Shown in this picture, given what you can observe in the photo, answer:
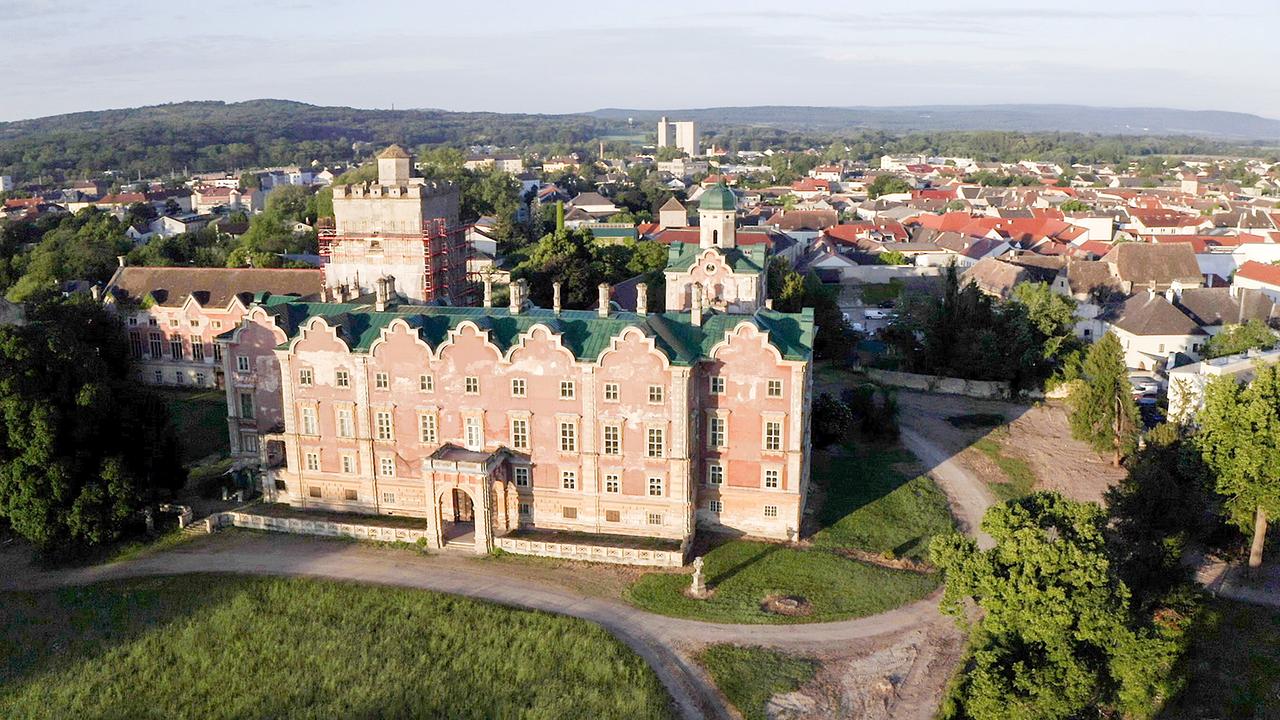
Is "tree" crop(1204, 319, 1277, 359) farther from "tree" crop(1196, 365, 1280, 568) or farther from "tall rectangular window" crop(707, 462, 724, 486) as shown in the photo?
"tall rectangular window" crop(707, 462, 724, 486)

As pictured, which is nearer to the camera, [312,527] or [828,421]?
[312,527]

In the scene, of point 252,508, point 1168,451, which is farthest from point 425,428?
point 1168,451

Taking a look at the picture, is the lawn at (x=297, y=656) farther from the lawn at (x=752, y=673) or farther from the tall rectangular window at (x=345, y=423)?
the tall rectangular window at (x=345, y=423)

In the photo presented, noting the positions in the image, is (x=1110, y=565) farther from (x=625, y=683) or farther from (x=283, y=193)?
(x=283, y=193)

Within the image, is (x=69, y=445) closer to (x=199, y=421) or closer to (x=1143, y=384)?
(x=199, y=421)

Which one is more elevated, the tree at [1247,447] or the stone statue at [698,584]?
the tree at [1247,447]

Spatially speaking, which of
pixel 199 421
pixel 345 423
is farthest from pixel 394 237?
pixel 345 423

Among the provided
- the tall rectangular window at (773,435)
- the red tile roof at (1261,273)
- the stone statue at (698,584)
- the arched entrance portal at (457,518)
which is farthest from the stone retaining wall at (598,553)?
the red tile roof at (1261,273)
